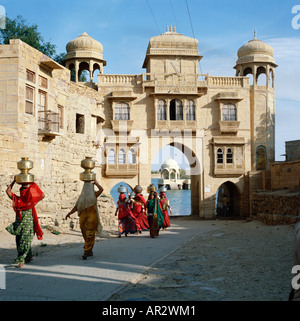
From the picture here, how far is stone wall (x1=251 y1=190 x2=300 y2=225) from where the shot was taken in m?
16.9

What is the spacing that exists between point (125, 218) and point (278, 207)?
812 centimetres

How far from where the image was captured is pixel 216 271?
7730mm

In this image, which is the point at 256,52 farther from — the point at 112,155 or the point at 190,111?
the point at 112,155

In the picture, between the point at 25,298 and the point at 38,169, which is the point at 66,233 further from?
the point at 25,298

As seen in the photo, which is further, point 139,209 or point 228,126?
point 228,126

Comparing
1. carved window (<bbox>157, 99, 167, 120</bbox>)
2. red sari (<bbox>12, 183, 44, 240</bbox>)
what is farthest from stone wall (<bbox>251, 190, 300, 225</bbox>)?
red sari (<bbox>12, 183, 44, 240</bbox>)

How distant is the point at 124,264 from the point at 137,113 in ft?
70.4

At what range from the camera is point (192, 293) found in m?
6.00

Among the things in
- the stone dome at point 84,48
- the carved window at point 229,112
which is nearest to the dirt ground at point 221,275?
the carved window at point 229,112

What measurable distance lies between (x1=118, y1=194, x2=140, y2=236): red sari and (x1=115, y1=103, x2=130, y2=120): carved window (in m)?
14.9

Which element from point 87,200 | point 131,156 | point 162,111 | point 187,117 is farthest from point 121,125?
point 87,200

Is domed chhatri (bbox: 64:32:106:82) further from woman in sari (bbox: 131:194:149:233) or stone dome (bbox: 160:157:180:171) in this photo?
stone dome (bbox: 160:157:180:171)

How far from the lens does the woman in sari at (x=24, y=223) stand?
25.0 feet

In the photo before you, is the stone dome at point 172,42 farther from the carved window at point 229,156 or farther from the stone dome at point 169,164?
the stone dome at point 169,164
